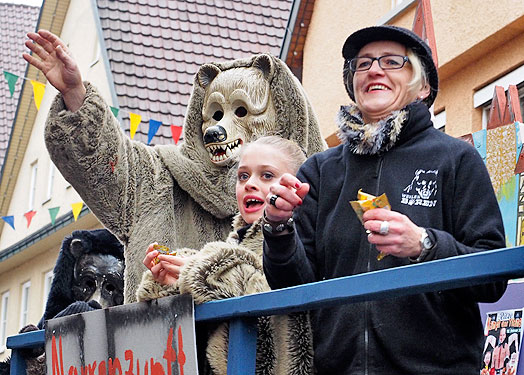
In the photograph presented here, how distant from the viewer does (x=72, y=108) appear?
13.2 feet

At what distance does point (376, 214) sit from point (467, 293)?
0.34 metres

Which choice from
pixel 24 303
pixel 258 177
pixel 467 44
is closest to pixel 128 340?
pixel 258 177

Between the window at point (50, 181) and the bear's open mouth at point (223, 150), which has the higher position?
the window at point (50, 181)

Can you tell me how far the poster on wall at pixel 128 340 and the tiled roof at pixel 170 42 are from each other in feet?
35.1

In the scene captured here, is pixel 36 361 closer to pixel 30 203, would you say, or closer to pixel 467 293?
pixel 467 293

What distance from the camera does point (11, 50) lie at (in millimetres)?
26312

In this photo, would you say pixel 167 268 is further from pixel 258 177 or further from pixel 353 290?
pixel 353 290

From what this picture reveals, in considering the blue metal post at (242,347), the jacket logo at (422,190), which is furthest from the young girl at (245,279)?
the jacket logo at (422,190)

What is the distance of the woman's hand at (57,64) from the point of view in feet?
12.7

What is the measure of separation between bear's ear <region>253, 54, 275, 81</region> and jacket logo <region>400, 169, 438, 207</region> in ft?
5.41

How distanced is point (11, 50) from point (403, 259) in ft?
81.3

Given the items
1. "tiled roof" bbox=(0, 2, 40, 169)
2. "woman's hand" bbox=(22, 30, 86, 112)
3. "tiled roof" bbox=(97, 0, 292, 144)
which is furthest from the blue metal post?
"tiled roof" bbox=(0, 2, 40, 169)

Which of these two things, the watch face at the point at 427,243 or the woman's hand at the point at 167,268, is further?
the woman's hand at the point at 167,268

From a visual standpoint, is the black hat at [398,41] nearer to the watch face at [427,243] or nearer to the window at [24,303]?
the watch face at [427,243]
